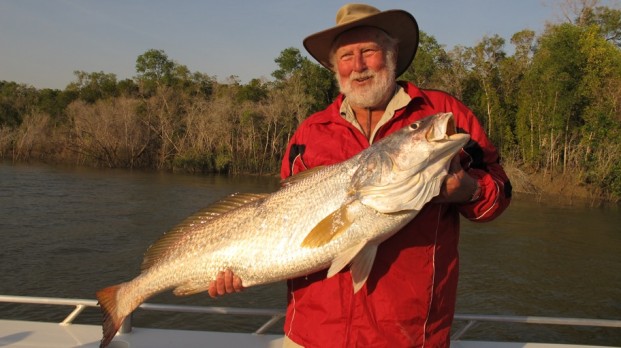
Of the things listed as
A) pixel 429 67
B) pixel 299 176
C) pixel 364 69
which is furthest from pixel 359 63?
pixel 429 67

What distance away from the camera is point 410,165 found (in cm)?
239

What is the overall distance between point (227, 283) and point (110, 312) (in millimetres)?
785

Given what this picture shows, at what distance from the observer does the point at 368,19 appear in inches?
107

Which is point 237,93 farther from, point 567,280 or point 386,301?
point 386,301

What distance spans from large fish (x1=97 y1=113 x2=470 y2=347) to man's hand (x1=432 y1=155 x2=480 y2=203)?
5 cm

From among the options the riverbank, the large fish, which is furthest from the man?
the riverbank

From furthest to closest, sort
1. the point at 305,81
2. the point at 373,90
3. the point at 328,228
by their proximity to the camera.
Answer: the point at 305,81 < the point at 373,90 < the point at 328,228

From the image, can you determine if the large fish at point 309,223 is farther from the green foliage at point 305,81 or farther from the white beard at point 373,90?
the green foliage at point 305,81

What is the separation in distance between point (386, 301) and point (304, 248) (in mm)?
508

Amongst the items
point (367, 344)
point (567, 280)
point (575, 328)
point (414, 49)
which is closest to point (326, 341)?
point (367, 344)

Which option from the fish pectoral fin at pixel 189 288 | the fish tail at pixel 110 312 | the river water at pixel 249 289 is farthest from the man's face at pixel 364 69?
the river water at pixel 249 289

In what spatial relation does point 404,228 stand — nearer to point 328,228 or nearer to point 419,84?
point 328,228

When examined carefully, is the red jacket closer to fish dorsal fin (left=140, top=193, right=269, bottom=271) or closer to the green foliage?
fish dorsal fin (left=140, top=193, right=269, bottom=271)

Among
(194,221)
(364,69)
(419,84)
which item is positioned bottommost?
(194,221)
